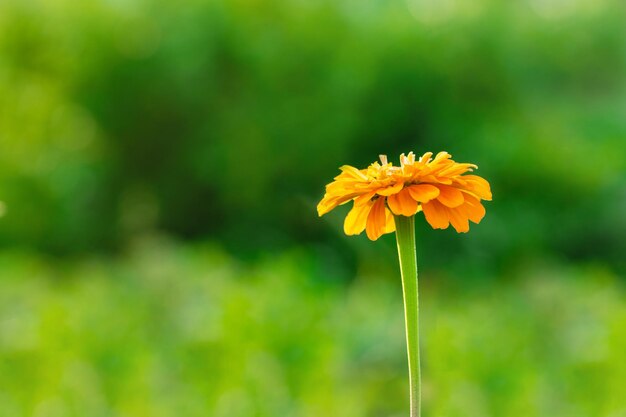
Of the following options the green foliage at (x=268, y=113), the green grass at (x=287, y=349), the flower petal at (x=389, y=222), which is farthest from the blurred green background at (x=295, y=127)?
the flower petal at (x=389, y=222)

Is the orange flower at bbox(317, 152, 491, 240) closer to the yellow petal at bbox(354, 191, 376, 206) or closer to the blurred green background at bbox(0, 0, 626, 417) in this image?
the yellow petal at bbox(354, 191, 376, 206)

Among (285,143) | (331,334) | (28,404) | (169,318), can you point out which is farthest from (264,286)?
(285,143)

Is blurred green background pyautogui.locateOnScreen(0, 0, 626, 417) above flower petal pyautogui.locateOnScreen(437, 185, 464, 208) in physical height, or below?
above

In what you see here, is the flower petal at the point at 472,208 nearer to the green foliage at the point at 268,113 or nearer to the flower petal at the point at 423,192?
the flower petal at the point at 423,192

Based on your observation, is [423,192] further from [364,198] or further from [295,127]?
[295,127]

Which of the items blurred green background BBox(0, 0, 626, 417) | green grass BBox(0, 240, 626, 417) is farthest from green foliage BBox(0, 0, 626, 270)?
green grass BBox(0, 240, 626, 417)

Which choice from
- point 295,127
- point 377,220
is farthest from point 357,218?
point 295,127
